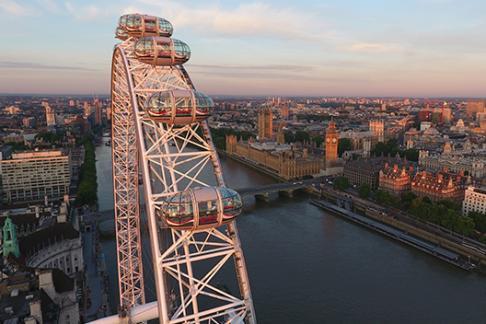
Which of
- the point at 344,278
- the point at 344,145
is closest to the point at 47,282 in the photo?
the point at 344,278

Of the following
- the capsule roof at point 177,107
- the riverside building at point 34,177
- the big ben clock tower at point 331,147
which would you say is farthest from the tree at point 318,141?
the capsule roof at point 177,107

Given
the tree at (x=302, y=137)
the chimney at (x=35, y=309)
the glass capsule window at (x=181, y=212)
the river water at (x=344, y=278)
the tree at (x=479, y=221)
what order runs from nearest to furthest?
the glass capsule window at (x=181, y=212) → the chimney at (x=35, y=309) → the river water at (x=344, y=278) → the tree at (x=479, y=221) → the tree at (x=302, y=137)

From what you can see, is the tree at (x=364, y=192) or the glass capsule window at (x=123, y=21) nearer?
the glass capsule window at (x=123, y=21)

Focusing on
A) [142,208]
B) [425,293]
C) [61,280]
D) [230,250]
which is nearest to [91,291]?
[61,280]

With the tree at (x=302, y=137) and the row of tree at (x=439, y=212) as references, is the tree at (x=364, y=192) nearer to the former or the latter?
the row of tree at (x=439, y=212)

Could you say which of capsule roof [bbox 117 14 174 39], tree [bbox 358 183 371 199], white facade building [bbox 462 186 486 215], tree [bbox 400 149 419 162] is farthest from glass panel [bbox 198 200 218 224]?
tree [bbox 400 149 419 162]

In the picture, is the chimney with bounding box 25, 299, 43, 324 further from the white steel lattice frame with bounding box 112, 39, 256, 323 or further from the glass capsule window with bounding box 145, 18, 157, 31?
the glass capsule window with bounding box 145, 18, 157, 31

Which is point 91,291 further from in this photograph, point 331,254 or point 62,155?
point 62,155
